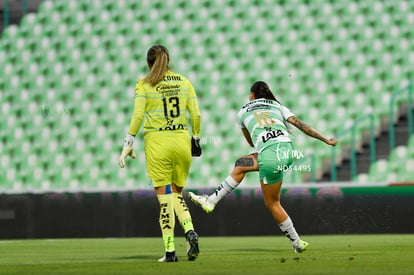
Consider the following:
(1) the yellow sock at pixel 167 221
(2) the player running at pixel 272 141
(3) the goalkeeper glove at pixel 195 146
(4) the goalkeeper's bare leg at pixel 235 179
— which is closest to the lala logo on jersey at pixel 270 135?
(2) the player running at pixel 272 141

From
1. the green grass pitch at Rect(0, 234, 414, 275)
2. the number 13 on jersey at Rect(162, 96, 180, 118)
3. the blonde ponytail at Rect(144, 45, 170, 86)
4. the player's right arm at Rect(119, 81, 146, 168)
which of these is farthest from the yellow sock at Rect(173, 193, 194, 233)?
the blonde ponytail at Rect(144, 45, 170, 86)

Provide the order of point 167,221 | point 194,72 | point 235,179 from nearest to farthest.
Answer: point 167,221 < point 235,179 < point 194,72

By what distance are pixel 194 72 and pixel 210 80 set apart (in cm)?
50

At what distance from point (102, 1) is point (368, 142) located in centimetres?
813

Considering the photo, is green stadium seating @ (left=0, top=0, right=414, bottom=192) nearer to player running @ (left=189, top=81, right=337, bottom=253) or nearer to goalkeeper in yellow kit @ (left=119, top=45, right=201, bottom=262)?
player running @ (left=189, top=81, right=337, bottom=253)

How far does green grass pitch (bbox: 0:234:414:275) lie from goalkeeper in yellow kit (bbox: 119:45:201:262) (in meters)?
0.36

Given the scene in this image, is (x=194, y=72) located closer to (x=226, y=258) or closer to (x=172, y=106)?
(x=226, y=258)

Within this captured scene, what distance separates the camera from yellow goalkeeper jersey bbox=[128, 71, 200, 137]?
30.8ft

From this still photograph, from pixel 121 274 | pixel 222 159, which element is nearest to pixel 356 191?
pixel 222 159

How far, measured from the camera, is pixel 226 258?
389 inches

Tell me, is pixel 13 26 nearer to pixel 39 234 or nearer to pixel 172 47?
pixel 172 47

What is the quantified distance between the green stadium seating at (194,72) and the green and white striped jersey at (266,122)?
23.4 feet

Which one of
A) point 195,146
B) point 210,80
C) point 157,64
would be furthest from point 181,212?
point 210,80

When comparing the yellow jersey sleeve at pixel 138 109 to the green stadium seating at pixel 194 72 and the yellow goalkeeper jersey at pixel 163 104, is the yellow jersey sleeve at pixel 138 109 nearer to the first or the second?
the yellow goalkeeper jersey at pixel 163 104
